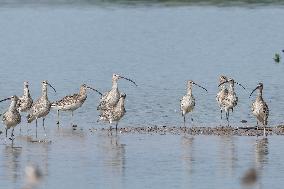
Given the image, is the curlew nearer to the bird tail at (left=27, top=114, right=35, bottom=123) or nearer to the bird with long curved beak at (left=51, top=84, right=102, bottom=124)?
the bird tail at (left=27, top=114, right=35, bottom=123)

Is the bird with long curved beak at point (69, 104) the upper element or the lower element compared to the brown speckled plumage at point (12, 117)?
upper

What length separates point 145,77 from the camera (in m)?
41.5

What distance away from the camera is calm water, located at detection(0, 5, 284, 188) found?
2161cm

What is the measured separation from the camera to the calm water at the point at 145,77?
2161 centimetres

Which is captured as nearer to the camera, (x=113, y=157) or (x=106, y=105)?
(x=113, y=157)

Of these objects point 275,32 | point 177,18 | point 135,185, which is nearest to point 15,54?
point 275,32

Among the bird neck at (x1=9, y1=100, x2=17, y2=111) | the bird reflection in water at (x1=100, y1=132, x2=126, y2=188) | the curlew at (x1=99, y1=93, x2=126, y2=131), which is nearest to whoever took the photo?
the bird reflection in water at (x1=100, y1=132, x2=126, y2=188)

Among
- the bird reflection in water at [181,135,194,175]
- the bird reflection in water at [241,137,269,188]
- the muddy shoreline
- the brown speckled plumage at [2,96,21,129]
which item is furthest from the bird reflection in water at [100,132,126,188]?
the bird reflection in water at [241,137,269,188]

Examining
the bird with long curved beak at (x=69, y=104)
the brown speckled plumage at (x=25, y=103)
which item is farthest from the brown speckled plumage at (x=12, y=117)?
the bird with long curved beak at (x=69, y=104)

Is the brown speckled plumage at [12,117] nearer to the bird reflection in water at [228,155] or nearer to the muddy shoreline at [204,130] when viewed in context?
the muddy shoreline at [204,130]

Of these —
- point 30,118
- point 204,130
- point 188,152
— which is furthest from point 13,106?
point 204,130

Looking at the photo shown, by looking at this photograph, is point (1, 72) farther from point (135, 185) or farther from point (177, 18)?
point (177, 18)

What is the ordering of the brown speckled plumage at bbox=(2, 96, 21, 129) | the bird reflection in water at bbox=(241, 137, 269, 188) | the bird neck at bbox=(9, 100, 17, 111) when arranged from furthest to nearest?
the bird neck at bbox=(9, 100, 17, 111) < the brown speckled plumage at bbox=(2, 96, 21, 129) < the bird reflection in water at bbox=(241, 137, 269, 188)

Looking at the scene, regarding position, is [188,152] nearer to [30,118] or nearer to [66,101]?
[30,118]
